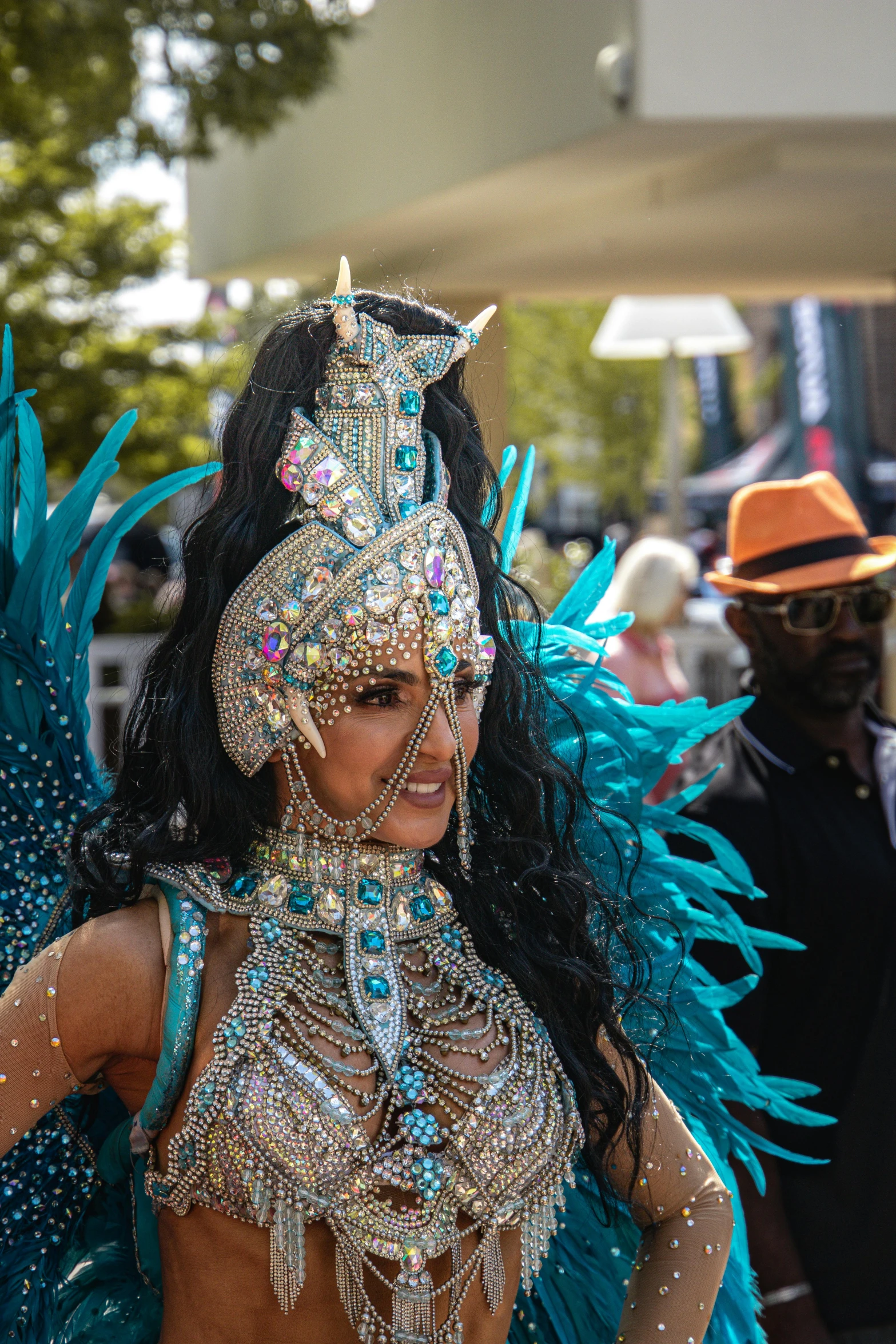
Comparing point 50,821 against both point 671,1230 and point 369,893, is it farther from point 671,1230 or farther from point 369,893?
point 671,1230

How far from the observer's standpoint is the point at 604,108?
5.60 meters

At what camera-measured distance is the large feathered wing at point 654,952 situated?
2.07 m

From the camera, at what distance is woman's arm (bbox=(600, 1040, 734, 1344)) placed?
1771 mm

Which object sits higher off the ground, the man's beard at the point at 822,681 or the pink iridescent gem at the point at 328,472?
the pink iridescent gem at the point at 328,472

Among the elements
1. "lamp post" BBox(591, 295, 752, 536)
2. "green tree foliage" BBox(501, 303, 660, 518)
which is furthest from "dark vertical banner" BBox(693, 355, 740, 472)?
"lamp post" BBox(591, 295, 752, 536)

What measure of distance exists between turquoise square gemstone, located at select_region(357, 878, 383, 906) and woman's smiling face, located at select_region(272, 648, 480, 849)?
0.07m

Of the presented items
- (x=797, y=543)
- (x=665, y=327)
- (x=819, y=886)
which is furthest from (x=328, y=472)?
(x=665, y=327)

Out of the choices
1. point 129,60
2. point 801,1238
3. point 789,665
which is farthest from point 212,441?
point 129,60

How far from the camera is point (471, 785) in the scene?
1965mm

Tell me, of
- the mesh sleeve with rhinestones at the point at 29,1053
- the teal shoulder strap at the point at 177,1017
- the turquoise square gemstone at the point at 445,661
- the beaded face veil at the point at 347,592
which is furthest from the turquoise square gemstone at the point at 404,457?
the mesh sleeve with rhinestones at the point at 29,1053

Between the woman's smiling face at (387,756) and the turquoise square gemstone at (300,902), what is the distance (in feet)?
0.34

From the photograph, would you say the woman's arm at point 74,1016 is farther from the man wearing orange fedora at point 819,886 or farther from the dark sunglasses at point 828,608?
the dark sunglasses at point 828,608

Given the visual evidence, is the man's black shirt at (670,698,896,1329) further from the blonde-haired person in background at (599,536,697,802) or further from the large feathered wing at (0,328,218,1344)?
the blonde-haired person in background at (599,536,697,802)

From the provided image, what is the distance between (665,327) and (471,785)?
35.9 feet
